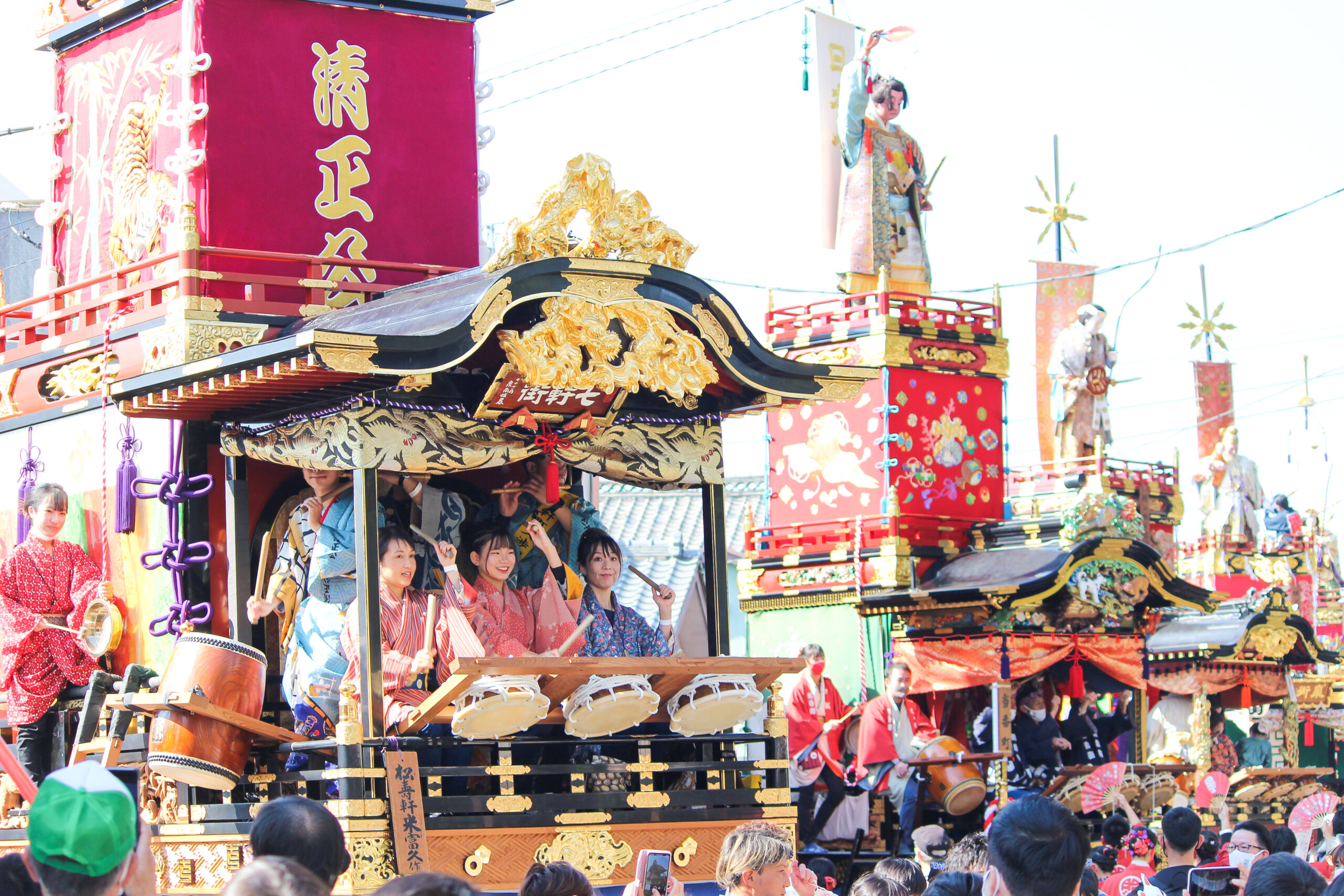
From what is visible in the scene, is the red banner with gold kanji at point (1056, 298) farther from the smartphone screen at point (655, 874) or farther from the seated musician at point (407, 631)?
the smartphone screen at point (655, 874)

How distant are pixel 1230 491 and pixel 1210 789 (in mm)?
12123

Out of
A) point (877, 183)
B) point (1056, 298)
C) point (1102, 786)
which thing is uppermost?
point (877, 183)

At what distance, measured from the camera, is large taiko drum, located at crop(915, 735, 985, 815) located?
14703 mm

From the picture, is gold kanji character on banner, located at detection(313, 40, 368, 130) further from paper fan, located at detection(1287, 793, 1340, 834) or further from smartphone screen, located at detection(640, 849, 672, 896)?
paper fan, located at detection(1287, 793, 1340, 834)

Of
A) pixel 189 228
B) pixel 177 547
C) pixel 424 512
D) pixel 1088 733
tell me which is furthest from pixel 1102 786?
pixel 189 228

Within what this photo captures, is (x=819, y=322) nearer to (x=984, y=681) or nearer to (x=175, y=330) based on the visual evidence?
(x=984, y=681)

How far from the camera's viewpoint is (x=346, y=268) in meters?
11.8

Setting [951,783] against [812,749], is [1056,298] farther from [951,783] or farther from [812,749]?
[812,749]

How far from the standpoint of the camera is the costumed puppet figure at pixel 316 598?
31.7 ft

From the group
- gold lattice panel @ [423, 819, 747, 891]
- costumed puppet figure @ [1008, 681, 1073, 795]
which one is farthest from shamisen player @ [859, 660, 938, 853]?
gold lattice panel @ [423, 819, 747, 891]

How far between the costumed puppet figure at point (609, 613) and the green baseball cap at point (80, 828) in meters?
6.95

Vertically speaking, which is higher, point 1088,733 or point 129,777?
point 129,777

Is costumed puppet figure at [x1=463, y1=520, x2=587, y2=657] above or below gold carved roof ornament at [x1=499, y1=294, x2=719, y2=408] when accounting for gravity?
below

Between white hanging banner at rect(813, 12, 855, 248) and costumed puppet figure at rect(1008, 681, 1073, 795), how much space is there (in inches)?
228
